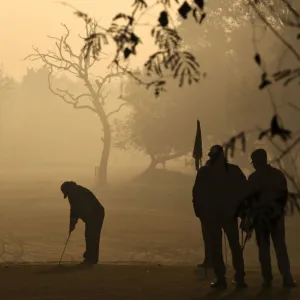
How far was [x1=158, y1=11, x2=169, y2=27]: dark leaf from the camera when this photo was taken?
4.16 metres

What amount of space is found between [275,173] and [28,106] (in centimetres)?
11954

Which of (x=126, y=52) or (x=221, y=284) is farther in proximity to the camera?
(x=221, y=284)

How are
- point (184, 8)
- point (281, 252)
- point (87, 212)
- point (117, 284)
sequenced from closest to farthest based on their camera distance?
point (184, 8) → point (281, 252) → point (117, 284) → point (87, 212)

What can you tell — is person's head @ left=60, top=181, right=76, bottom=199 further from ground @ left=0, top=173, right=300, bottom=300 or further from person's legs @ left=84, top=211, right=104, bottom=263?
ground @ left=0, top=173, right=300, bottom=300

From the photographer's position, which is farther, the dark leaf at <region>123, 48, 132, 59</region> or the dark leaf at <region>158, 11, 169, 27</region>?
the dark leaf at <region>123, 48, 132, 59</region>

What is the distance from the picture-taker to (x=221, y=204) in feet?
25.5

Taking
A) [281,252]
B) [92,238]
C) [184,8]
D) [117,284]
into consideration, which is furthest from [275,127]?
[92,238]

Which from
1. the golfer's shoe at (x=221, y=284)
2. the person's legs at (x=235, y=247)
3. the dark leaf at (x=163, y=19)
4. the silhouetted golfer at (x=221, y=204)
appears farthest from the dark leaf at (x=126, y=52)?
the golfer's shoe at (x=221, y=284)

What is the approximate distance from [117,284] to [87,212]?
3.18 metres

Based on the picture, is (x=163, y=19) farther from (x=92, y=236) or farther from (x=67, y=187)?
(x=92, y=236)

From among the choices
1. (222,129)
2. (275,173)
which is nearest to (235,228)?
(275,173)

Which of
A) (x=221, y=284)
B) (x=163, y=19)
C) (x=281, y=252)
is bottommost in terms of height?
(x=221, y=284)

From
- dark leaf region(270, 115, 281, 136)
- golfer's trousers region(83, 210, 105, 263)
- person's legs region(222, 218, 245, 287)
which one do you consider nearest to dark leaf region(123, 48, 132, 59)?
dark leaf region(270, 115, 281, 136)

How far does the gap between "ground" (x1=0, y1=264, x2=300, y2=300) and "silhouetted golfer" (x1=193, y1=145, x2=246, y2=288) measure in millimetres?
334
